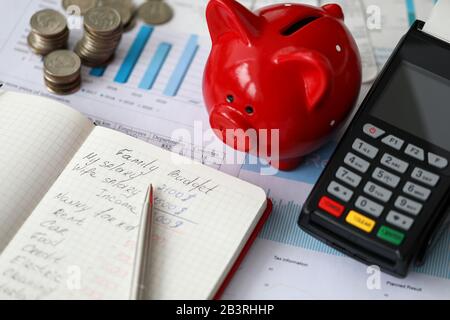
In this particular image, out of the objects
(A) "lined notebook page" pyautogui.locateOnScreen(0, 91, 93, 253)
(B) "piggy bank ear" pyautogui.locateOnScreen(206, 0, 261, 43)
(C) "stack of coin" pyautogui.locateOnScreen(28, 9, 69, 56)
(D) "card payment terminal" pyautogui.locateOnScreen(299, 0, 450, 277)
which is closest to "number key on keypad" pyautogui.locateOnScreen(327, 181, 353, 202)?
(D) "card payment terminal" pyautogui.locateOnScreen(299, 0, 450, 277)

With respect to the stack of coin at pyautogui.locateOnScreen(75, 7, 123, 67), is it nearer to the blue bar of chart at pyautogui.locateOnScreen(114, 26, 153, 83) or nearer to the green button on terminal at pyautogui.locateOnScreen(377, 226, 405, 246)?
the blue bar of chart at pyautogui.locateOnScreen(114, 26, 153, 83)

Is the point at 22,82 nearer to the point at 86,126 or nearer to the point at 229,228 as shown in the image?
the point at 86,126

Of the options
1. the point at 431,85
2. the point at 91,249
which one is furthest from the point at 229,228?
the point at 431,85

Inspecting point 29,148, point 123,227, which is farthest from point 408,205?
point 29,148

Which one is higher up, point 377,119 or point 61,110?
point 377,119

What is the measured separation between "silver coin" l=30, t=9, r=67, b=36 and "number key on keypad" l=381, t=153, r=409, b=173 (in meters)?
0.40

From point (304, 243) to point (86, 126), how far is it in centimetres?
25


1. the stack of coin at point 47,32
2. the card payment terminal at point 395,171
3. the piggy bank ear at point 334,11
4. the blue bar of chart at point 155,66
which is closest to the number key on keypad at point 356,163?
the card payment terminal at point 395,171

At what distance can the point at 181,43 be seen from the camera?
77 cm

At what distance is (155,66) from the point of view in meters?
0.75

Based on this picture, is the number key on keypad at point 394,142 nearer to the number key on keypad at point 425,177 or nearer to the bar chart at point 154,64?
the number key on keypad at point 425,177

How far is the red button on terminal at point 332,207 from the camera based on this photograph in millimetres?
563

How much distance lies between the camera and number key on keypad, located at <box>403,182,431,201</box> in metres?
0.56

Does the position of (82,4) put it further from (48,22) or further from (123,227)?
(123,227)
